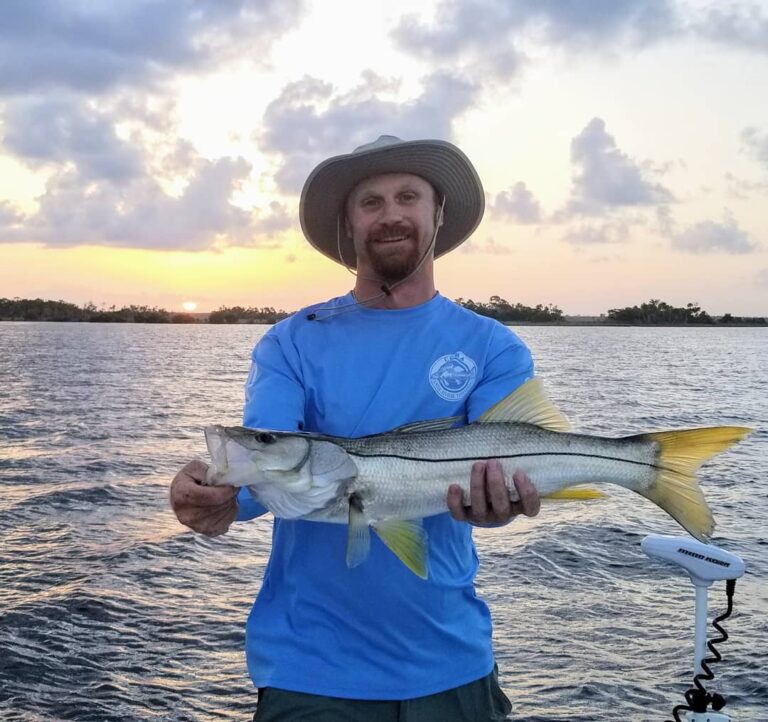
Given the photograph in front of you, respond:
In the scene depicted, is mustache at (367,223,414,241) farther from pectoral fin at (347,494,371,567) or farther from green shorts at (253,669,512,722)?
green shorts at (253,669,512,722)

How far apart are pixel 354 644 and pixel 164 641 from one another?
18.8ft

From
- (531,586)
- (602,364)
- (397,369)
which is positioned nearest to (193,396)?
(531,586)

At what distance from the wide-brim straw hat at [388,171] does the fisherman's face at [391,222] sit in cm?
9

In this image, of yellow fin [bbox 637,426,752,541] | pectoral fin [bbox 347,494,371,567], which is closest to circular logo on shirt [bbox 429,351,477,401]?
pectoral fin [bbox 347,494,371,567]

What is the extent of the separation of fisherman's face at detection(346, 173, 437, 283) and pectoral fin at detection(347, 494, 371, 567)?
1351mm

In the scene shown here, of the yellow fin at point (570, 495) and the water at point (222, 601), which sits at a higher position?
the yellow fin at point (570, 495)

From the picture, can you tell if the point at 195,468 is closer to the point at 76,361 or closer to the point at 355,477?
the point at 355,477

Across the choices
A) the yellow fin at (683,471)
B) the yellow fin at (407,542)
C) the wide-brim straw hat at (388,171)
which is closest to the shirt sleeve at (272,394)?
the yellow fin at (407,542)

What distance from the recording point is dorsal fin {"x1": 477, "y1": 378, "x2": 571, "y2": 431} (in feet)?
12.8

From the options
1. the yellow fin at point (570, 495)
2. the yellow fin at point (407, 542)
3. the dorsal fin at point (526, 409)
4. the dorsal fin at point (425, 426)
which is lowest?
the yellow fin at point (407, 542)

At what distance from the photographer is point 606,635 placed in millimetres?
9000

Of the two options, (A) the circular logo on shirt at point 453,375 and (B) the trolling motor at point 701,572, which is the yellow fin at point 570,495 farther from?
(B) the trolling motor at point 701,572

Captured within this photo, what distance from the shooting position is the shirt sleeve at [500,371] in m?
4.07

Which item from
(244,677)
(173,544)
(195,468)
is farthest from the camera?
(173,544)
